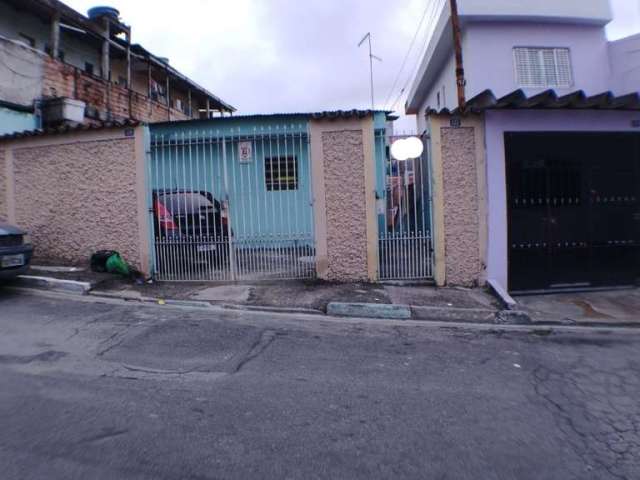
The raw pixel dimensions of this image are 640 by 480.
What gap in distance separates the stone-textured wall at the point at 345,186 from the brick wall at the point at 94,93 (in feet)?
30.2

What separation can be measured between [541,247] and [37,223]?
898cm

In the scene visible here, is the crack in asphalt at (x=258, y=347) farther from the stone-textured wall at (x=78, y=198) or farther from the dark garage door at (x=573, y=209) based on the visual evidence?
the dark garage door at (x=573, y=209)

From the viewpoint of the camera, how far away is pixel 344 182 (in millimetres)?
7129

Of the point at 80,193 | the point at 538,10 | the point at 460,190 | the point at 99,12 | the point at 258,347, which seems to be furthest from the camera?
the point at 99,12

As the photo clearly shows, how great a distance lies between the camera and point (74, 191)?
26.0 ft

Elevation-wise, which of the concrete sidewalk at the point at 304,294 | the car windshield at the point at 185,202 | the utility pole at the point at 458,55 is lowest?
the concrete sidewalk at the point at 304,294

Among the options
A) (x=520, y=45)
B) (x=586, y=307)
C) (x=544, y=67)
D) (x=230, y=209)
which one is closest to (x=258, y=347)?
(x=230, y=209)

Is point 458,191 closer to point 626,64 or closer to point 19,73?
point 626,64

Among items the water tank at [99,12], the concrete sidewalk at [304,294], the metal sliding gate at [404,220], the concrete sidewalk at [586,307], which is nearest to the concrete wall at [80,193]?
the concrete sidewalk at [304,294]

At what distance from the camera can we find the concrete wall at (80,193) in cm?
756

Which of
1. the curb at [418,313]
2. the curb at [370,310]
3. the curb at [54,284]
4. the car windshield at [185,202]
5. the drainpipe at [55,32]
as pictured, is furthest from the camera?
the drainpipe at [55,32]

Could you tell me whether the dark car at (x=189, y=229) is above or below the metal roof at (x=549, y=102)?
below

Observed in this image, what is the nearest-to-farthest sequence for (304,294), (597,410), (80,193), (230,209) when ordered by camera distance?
1. (597,410)
2. (304,294)
3. (230,209)
4. (80,193)

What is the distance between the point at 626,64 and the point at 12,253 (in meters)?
15.5
